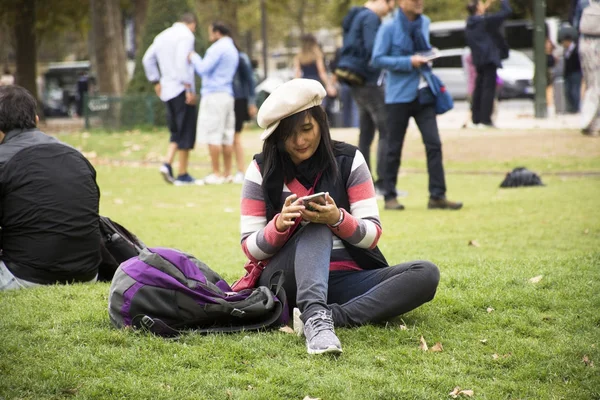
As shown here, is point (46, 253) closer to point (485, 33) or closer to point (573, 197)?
point (573, 197)

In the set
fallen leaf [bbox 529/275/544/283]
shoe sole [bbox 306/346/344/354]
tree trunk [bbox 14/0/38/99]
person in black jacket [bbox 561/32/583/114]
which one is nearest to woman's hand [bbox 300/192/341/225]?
shoe sole [bbox 306/346/344/354]

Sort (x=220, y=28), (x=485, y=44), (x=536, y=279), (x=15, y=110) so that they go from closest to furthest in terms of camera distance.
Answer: (x=536, y=279) < (x=15, y=110) < (x=220, y=28) < (x=485, y=44)

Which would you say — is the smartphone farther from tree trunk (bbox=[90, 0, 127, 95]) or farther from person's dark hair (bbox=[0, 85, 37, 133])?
tree trunk (bbox=[90, 0, 127, 95])

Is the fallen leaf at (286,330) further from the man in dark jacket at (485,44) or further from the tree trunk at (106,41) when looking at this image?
the tree trunk at (106,41)

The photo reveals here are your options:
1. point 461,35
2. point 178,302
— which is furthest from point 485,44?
point 461,35

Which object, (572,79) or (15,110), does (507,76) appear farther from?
(15,110)

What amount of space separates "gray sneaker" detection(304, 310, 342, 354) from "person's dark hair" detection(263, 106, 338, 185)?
79 cm

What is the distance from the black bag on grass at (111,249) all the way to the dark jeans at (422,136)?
4106 mm

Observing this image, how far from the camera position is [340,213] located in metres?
4.49

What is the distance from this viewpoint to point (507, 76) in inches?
1180

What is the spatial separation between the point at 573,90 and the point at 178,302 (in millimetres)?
18734

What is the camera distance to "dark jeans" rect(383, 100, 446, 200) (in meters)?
9.36

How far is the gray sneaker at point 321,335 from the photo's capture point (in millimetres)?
4117

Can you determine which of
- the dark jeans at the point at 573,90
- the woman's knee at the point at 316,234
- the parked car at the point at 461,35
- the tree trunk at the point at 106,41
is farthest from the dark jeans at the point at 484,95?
the parked car at the point at 461,35
